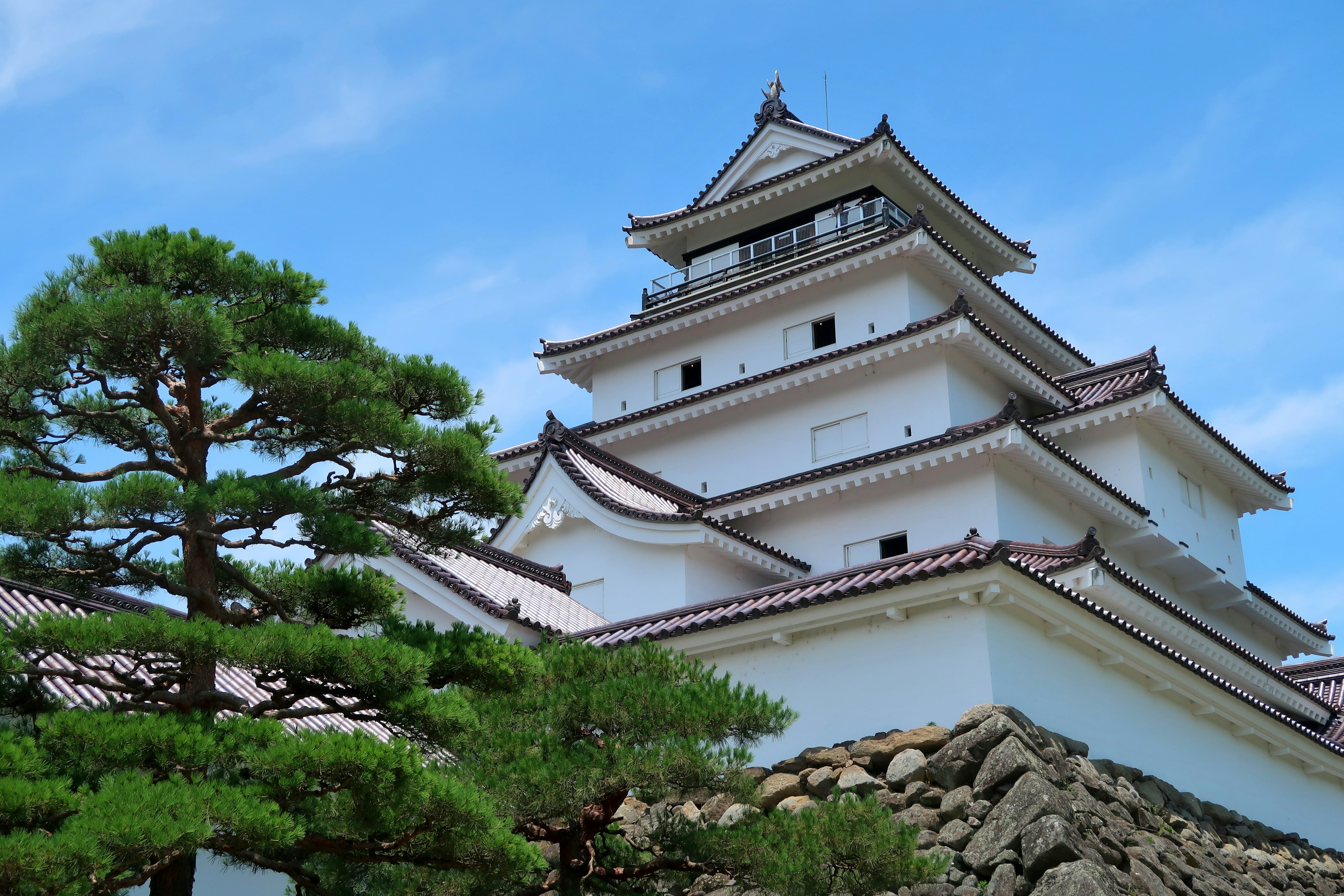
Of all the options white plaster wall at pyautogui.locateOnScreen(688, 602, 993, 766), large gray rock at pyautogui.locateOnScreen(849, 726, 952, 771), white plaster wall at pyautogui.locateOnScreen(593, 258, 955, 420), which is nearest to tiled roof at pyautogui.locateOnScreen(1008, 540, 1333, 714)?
white plaster wall at pyautogui.locateOnScreen(688, 602, 993, 766)

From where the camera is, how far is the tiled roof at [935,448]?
18.8 metres

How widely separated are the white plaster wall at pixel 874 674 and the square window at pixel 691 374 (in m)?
11.5

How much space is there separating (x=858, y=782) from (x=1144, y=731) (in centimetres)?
434

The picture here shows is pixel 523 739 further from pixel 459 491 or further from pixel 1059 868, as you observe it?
pixel 1059 868

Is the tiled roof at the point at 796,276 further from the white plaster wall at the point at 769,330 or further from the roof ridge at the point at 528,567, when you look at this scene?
the roof ridge at the point at 528,567

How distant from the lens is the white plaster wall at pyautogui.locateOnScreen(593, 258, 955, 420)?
74.8ft

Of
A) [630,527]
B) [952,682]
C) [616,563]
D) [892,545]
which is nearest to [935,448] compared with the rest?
[892,545]

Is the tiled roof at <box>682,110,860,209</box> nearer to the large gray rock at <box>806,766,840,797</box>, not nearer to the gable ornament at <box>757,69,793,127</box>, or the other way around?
the gable ornament at <box>757,69,793,127</box>

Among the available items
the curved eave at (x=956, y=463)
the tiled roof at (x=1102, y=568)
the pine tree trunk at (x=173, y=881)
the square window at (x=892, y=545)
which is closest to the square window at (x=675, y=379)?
the curved eave at (x=956, y=463)

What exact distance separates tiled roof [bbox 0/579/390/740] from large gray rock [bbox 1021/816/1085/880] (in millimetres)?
5624

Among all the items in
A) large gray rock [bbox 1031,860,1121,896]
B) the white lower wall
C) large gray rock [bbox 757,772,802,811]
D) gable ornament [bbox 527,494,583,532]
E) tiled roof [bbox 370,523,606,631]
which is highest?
gable ornament [bbox 527,494,583,532]

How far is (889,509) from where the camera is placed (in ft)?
66.8

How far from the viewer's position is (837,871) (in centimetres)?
907

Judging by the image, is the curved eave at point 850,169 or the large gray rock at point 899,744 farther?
the curved eave at point 850,169
